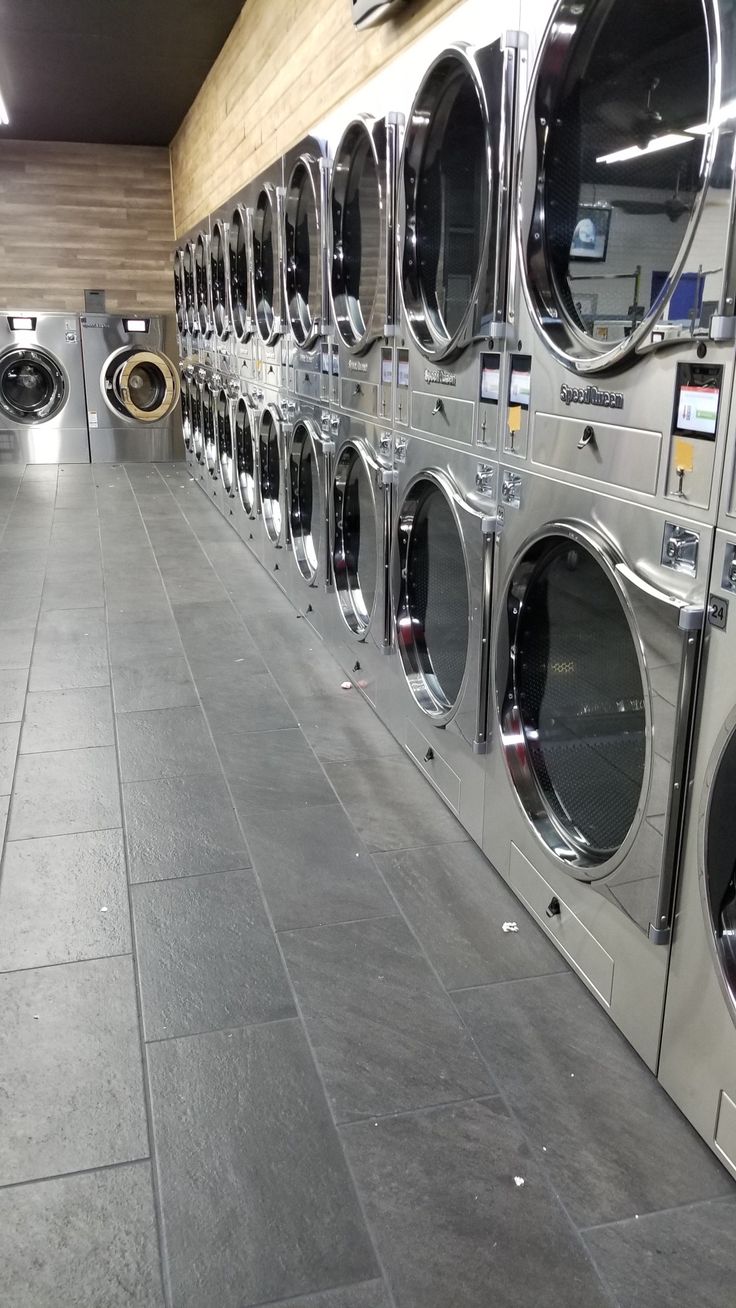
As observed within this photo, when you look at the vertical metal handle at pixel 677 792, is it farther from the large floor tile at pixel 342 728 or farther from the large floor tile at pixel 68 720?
the large floor tile at pixel 68 720

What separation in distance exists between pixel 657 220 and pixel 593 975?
5.01 feet

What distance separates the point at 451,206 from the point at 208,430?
5747 mm

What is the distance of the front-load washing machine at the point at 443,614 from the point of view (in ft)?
8.36

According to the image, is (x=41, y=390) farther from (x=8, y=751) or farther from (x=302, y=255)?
Result: (x=8, y=751)

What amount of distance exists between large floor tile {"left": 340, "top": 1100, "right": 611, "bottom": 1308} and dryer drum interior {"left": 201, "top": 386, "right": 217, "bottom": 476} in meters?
6.57

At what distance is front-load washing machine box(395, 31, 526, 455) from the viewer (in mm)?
2217

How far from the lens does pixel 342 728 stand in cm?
363

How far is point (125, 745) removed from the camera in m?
3.48

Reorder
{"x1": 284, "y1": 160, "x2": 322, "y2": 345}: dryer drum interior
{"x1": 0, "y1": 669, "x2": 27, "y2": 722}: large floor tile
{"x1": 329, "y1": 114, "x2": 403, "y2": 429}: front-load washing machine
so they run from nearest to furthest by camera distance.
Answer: {"x1": 329, "y1": 114, "x2": 403, "y2": 429}: front-load washing machine → {"x1": 0, "y1": 669, "x2": 27, "y2": 722}: large floor tile → {"x1": 284, "y1": 160, "x2": 322, "y2": 345}: dryer drum interior

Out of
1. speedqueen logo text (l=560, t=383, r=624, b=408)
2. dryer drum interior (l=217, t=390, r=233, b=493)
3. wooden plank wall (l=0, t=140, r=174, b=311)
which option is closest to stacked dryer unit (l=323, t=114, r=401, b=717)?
speedqueen logo text (l=560, t=383, r=624, b=408)

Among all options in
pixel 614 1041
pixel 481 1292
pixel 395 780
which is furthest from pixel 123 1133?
pixel 395 780

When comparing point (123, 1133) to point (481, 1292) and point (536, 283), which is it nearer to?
point (481, 1292)

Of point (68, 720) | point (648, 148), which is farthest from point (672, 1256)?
point (68, 720)

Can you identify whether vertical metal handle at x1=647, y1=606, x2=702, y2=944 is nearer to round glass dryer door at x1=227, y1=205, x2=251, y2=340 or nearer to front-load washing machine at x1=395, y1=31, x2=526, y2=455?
front-load washing machine at x1=395, y1=31, x2=526, y2=455
